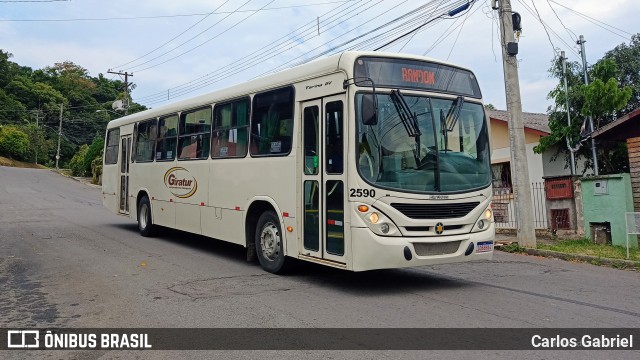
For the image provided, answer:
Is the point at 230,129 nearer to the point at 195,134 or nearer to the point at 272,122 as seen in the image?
the point at 272,122

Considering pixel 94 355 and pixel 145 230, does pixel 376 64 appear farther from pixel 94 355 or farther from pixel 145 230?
pixel 145 230

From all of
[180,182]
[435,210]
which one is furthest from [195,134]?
[435,210]

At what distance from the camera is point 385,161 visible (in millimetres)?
6270

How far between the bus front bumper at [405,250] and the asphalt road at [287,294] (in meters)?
0.47

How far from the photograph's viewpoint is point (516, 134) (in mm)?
11469

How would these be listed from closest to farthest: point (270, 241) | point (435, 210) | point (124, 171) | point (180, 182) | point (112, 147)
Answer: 1. point (435, 210)
2. point (270, 241)
3. point (180, 182)
4. point (124, 171)
5. point (112, 147)

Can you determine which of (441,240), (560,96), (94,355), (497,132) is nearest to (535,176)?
(497,132)

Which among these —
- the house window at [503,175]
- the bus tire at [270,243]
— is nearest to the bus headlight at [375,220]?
the bus tire at [270,243]

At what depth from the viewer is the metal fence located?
14.4 metres

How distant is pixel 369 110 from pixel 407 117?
71 centimetres

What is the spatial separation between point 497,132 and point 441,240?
1389 centimetres

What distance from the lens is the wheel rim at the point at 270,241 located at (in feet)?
25.3

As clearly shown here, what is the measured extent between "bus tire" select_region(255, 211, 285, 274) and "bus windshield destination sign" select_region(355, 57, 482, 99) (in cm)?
271

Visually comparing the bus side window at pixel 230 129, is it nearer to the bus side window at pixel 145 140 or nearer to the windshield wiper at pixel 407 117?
the windshield wiper at pixel 407 117
